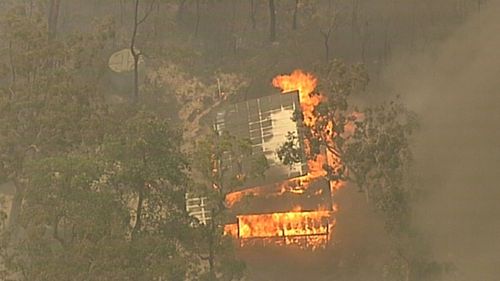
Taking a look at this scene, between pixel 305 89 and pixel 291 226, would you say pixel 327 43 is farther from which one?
pixel 291 226

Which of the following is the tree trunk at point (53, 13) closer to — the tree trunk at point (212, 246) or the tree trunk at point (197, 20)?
the tree trunk at point (197, 20)

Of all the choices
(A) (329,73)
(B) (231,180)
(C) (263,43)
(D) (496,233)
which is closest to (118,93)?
(C) (263,43)

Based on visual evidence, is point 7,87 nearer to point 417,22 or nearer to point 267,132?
point 267,132

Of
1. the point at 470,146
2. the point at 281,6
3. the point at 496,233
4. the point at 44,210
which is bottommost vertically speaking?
the point at 496,233

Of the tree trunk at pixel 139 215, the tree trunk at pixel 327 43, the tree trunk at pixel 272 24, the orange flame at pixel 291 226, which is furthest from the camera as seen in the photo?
the tree trunk at pixel 272 24

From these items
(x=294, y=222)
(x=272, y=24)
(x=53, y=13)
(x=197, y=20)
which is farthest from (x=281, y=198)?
(x=53, y=13)

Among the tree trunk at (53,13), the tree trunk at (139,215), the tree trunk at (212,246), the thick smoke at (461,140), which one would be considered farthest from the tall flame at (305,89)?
the tree trunk at (53,13)
